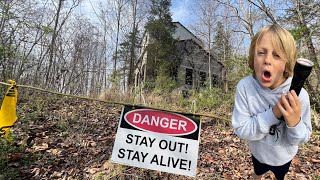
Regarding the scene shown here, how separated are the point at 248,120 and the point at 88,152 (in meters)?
3.17

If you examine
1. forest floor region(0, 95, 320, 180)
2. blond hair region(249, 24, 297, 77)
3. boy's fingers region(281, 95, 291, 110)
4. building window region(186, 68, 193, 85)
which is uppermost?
building window region(186, 68, 193, 85)

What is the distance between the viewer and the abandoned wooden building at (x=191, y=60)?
2353 cm

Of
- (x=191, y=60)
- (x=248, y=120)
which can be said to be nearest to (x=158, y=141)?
(x=248, y=120)

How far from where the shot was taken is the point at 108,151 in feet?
11.8

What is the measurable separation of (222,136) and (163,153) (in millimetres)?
3160

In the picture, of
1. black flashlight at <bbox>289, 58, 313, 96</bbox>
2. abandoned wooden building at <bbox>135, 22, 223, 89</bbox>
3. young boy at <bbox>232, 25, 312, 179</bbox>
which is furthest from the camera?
abandoned wooden building at <bbox>135, 22, 223, 89</bbox>

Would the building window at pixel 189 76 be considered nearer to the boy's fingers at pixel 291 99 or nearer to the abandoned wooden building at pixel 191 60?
the abandoned wooden building at pixel 191 60

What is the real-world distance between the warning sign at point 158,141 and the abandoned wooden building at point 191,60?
20917 mm

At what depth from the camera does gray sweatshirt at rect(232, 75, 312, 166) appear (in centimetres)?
84

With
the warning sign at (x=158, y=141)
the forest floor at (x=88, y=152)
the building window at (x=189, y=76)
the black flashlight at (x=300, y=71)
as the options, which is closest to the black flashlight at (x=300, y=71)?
the black flashlight at (x=300, y=71)

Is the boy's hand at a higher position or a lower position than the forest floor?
higher

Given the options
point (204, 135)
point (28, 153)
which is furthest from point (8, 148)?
point (204, 135)

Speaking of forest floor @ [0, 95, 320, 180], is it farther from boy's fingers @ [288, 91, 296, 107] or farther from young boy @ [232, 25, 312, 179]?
boy's fingers @ [288, 91, 296, 107]

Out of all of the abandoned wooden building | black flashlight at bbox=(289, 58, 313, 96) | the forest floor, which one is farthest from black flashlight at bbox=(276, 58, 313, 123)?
the abandoned wooden building
